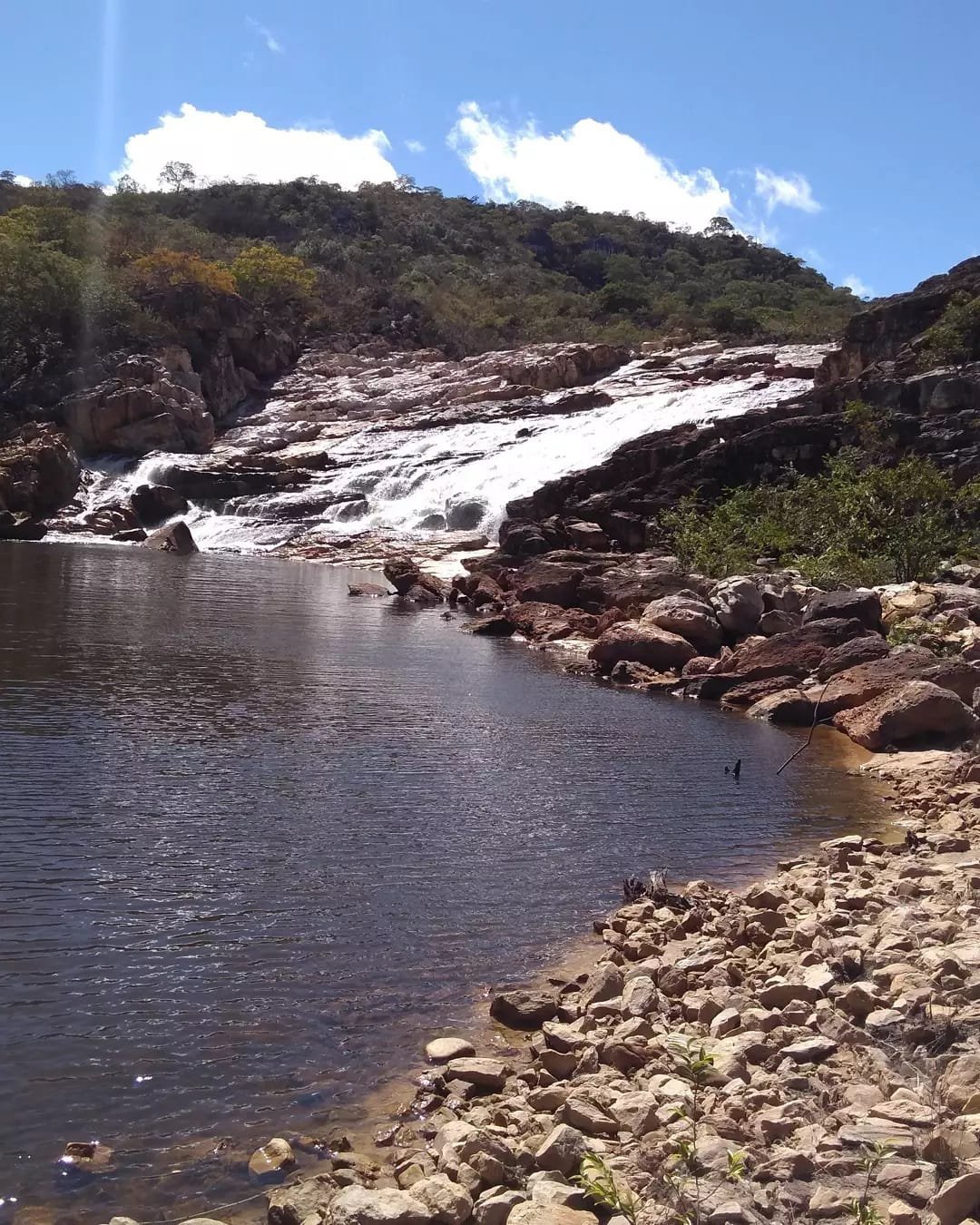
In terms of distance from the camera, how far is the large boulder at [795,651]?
75.2 ft

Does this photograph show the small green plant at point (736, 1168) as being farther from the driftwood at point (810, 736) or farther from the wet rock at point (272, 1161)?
the driftwood at point (810, 736)

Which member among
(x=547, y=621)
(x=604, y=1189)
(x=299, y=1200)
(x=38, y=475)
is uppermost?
(x=38, y=475)

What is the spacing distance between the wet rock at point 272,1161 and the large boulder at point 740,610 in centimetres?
2239

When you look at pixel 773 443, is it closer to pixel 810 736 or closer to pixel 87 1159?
pixel 810 736

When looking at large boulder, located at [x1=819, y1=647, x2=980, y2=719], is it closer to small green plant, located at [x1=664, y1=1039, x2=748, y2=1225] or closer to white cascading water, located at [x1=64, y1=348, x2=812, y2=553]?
small green plant, located at [x1=664, y1=1039, x2=748, y2=1225]

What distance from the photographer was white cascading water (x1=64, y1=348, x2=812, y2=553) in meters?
54.8

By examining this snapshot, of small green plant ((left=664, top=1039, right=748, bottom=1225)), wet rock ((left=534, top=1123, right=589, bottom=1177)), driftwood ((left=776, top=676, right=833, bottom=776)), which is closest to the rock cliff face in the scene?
driftwood ((left=776, top=676, right=833, bottom=776))

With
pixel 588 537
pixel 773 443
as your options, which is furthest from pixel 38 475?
pixel 773 443

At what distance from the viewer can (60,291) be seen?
7125cm

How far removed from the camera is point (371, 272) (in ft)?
366

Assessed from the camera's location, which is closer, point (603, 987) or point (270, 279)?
point (603, 987)

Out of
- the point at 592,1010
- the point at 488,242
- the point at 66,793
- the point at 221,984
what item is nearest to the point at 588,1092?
the point at 592,1010

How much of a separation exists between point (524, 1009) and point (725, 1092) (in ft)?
7.11

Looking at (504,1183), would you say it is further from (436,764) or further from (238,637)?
(238,637)
